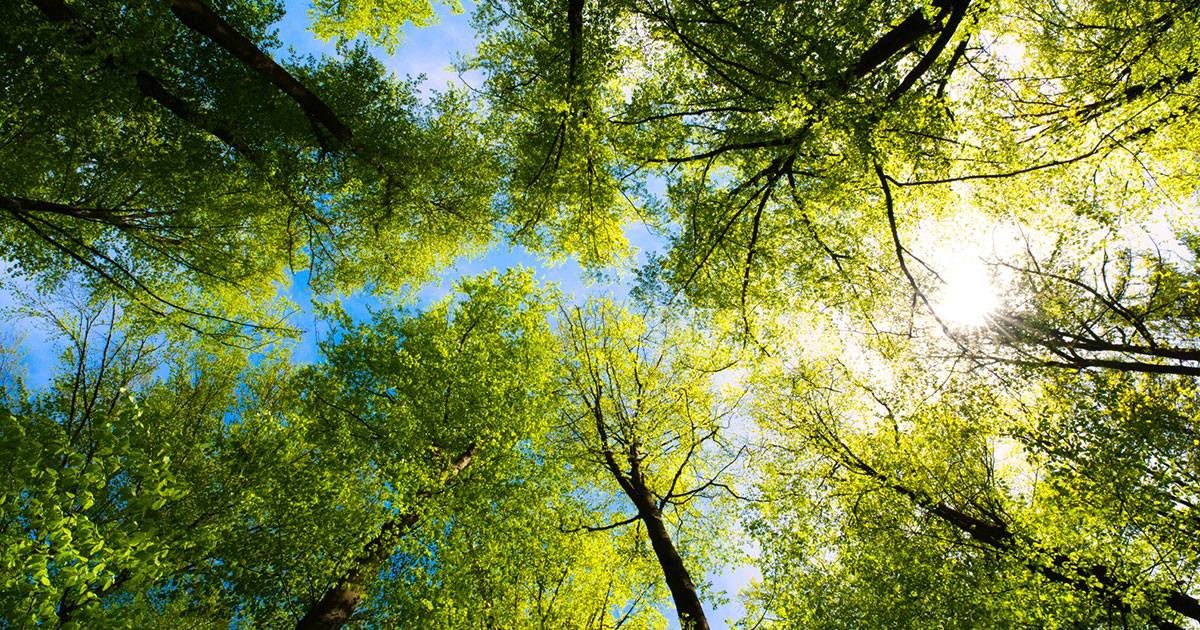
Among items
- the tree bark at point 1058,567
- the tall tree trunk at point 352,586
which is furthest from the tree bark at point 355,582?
the tree bark at point 1058,567

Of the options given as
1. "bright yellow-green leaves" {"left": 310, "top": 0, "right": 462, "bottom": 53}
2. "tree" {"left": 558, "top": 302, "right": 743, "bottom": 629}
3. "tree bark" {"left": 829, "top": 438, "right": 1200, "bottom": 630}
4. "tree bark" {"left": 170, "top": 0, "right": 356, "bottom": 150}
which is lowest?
"tree bark" {"left": 829, "top": 438, "right": 1200, "bottom": 630}

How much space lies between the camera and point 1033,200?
417 inches

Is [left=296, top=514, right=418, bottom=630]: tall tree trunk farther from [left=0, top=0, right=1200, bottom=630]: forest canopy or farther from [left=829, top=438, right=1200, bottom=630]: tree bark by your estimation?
[left=829, top=438, right=1200, bottom=630]: tree bark

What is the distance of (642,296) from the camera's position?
40.0ft

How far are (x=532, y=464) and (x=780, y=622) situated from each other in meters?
6.45

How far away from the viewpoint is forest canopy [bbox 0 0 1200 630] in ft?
27.3

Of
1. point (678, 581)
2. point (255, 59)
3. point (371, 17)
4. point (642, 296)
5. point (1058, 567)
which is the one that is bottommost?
point (1058, 567)

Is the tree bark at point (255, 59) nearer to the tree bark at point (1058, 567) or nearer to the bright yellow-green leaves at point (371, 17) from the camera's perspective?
the bright yellow-green leaves at point (371, 17)

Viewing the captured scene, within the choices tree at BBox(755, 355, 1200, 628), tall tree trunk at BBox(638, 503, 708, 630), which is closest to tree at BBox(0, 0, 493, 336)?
tall tree trunk at BBox(638, 503, 708, 630)

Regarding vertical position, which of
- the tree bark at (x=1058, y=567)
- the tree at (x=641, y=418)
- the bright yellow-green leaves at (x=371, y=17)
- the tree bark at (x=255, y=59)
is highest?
the bright yellow-green leaves at (x=371, y=17)

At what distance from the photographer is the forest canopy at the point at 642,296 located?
8320 millimetres

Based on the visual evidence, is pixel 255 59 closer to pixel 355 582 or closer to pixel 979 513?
pixel 355 582

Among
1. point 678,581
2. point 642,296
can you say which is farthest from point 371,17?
point 678,581

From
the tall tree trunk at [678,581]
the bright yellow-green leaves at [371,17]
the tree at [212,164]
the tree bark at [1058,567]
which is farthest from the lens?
the bright yellow-green leaves at [371,17]
